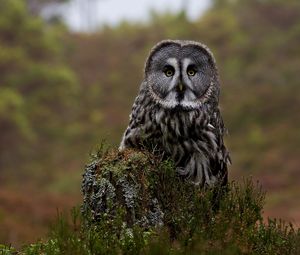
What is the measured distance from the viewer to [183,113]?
482cm

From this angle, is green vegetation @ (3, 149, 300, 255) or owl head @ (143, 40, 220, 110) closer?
green vegetation @ (3, 149, 300, 255)

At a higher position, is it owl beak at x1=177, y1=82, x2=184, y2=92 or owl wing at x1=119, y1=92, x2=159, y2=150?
Result: owl beak at x1=177, y1=82, x2=184, y2=92

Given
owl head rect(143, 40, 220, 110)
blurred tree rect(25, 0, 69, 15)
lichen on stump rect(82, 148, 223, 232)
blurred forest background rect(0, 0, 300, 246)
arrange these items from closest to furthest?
lichen on stump rect(82, 148, 223, 232) < owl head rect(143, 40, 220, 110) < blurred forest background rect(0, 0, 300, 246) < blurred tree rect(25, 0, 69, 15)

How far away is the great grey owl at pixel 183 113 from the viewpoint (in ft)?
15.5

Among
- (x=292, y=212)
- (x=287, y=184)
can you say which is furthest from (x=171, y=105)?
(x=287, y=184)

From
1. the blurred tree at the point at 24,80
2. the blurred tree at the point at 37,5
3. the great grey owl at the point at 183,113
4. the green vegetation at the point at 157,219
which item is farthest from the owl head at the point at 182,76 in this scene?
the blurred tree at the point at 37,5

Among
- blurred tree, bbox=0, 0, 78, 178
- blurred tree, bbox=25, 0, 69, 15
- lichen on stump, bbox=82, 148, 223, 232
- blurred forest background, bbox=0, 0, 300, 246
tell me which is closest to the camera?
lichen on stump, bbox=82, 148, 223, 232

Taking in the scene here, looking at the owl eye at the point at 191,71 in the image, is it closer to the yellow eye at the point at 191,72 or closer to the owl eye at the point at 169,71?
the yellow eye at the point at 191,72

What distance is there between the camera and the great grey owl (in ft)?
15.5

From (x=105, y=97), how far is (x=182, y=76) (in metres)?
22.0

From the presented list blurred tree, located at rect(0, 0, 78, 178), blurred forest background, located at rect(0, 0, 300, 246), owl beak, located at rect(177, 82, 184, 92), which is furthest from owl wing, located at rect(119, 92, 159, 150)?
→ blurred tree, located at rect(0, 0, 78, 178)

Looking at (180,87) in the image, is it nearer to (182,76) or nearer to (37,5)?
(182,76)

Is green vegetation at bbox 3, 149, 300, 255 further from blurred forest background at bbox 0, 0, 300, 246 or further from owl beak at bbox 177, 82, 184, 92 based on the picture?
blurred forest background at bbox 0, 0, 300, 246

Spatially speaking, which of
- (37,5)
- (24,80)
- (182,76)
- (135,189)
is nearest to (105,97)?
(37,5)
